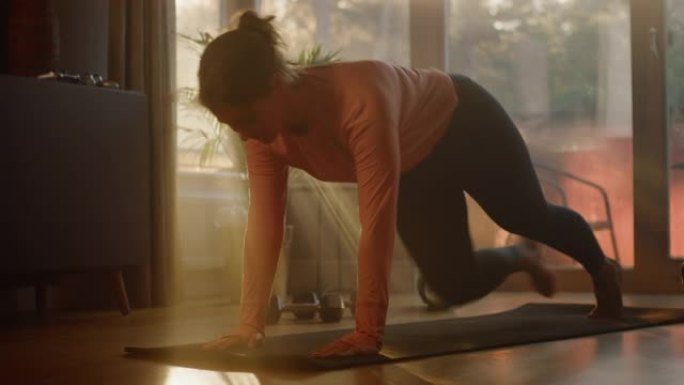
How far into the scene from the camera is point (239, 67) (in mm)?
1922

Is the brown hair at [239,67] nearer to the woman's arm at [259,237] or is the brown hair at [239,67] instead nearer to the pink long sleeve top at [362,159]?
the pink long sleeve top at [362,159]

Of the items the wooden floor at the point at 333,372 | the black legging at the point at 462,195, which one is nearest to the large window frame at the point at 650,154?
the wooden floor at the point at 333,372

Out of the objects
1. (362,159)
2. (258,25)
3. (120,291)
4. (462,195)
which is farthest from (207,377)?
(120,291)

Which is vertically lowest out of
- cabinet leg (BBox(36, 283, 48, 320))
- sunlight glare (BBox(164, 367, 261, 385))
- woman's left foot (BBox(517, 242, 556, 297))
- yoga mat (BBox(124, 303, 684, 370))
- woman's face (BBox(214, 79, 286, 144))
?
cabinet leg (BBox(36, 283, 48, 320))

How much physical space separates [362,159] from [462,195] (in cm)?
66

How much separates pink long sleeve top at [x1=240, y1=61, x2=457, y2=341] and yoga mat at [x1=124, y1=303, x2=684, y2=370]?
12cm

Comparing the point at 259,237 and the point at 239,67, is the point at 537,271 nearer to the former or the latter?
the point at 259,237

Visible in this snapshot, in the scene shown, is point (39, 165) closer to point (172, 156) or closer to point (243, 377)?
point (172, 156)

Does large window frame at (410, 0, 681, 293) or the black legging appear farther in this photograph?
large window frame at (410, 0, 681, 293)

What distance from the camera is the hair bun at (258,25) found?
78.9 inches

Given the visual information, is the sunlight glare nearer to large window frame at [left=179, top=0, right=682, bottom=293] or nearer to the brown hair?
the brown hair

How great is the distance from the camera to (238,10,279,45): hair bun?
6.57ft

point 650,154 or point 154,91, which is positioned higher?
point 154,91

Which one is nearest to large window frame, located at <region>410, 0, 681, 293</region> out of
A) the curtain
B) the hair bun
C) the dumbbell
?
the dumbbell
